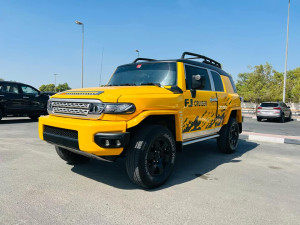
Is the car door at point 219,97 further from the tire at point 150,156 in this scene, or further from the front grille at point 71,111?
the front grille at point 71,111

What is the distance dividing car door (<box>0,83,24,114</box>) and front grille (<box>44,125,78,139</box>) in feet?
25.8

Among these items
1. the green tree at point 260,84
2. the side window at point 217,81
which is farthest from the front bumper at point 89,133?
the green tree at point 260,84

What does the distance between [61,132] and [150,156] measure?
1255mm

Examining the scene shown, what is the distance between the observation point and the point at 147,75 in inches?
166

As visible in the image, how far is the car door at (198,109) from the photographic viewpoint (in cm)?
397

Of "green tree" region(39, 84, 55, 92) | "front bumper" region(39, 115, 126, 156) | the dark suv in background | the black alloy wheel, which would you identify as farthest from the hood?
"green tree" region(39, 84, 55, 92)

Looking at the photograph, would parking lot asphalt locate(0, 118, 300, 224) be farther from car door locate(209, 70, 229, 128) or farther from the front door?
the front door

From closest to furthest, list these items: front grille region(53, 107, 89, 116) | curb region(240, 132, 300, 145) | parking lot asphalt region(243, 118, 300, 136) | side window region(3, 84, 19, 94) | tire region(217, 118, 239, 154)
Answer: front grille region(53, 107, 89, 116) < tire region(217, 118, 239, 154) < curb region(240, 132, 300, 145) < parking lot asphalt region(243, 118, 300, 136) < side window region(3, 84, 19, 94)

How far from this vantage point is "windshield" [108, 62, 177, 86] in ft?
13.2

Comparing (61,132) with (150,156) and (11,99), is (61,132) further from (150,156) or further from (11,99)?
(11,99)

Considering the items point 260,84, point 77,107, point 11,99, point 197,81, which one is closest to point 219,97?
point 197,81

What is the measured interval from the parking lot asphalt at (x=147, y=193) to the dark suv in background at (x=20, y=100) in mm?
6118

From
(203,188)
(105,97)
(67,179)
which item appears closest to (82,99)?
(105,97)

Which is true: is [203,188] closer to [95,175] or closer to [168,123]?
[168,123]
